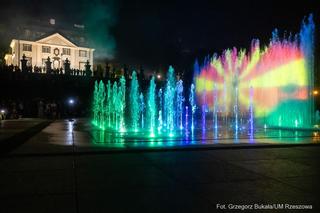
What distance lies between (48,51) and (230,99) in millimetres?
43365

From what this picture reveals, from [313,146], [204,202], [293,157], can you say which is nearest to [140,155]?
[293,157]

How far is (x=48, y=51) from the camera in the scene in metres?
68.9

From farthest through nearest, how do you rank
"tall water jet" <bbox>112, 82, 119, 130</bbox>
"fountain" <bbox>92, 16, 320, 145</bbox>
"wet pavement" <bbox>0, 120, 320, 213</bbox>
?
"tall water jet" <bbox>112, 82, 119, 130</bbox>
"fountain" <bbox>92, 16, 320, 145</bbox>
"wet pavement" <bbox>0, 120, 320, 213</bbox>

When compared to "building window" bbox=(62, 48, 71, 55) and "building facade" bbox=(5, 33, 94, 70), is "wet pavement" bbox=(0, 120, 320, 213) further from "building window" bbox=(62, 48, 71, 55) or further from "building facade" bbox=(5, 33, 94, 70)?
"building window" bbox=(62, 48, 71, 55)

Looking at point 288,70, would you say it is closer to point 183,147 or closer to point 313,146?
point 313,146

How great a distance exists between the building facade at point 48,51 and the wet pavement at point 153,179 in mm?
61027

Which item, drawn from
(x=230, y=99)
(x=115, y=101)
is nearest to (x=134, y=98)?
(x=115, y=101)

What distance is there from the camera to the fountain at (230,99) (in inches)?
820

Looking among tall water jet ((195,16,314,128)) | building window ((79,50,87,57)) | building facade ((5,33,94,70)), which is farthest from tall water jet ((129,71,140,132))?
building window ((79,50,87,57))

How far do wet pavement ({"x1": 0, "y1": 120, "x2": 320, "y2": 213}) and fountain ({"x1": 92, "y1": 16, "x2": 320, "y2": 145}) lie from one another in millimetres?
4651

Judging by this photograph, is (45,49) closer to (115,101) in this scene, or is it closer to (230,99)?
(115,101)

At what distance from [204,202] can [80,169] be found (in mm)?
3240

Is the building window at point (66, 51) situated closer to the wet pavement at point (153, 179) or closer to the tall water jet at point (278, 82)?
the tall water jet at point (278, 82)

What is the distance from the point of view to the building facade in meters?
67.5
